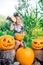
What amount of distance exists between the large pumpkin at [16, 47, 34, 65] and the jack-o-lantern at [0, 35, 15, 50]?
0.09 metres

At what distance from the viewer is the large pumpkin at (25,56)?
4.96ft

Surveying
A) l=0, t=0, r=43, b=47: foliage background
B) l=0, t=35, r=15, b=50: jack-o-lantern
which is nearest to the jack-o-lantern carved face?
l=0, t=0, r=43, b=47: foliage background

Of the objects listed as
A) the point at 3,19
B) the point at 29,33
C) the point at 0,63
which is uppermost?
the point at 3,19

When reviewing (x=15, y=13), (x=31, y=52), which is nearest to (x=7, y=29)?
(x=15, y=13)

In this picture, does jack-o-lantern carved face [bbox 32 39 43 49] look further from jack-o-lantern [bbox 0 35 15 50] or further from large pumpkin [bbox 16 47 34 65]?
jack-o-lantern [bbox 0 35 15 50]

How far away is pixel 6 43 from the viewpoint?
4.88 ft

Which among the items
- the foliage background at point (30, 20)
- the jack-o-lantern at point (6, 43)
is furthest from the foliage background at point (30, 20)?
the jack-o-lantern at point (6, 43)

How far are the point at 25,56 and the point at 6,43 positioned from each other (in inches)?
7.7

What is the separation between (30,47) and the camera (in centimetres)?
157

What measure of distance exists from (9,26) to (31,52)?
298 mm

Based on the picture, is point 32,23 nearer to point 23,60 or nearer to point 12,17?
point 12,17

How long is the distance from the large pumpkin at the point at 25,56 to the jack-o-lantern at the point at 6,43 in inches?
3.5

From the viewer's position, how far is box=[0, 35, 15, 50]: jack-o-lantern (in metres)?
1.49

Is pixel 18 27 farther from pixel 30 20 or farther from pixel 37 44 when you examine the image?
pixel 37 44
